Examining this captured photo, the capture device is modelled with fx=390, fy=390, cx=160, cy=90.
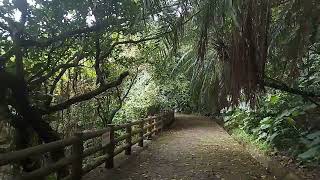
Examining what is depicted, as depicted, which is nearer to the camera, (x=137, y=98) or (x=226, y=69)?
(x=226, y=69)

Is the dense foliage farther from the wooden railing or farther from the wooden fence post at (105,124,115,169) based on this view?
the wooden fence post at (105,124,115,169)

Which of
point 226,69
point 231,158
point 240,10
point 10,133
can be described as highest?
point 240,10

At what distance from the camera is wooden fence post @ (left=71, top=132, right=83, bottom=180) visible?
219 inches

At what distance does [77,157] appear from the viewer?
5.65 meters

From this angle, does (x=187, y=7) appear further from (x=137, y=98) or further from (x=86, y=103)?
(x=137, y=98)

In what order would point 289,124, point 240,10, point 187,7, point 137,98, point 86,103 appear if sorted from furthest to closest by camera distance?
point 137,98 → point 86,103 → point 289,124 → point 187,7 → point 240,10

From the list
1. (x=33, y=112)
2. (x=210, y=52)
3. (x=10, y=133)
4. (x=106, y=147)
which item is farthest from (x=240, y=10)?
(x=10, y=133)

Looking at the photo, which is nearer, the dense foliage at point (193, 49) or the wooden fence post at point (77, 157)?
the dense foliage at point (193, 49)

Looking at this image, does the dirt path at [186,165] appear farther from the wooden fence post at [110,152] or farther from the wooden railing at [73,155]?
the wooden railing at [73,155]

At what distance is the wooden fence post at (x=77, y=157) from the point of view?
5.57m

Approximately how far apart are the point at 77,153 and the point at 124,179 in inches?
56.6

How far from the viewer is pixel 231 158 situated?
10.1 m

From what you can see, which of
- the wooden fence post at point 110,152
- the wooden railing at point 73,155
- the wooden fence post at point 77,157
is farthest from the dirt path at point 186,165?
the wooden fence post at point 77,157

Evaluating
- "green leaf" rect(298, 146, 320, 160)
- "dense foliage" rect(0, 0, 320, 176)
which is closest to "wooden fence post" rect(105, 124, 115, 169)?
"dense foliage" rect(0, 0, 320, 176)
